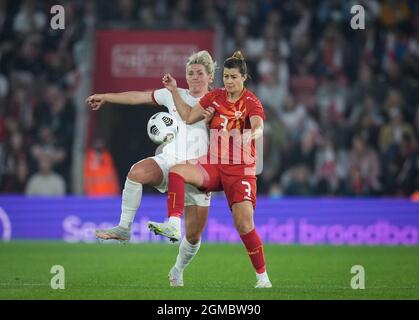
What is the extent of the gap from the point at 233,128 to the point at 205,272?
255 cm

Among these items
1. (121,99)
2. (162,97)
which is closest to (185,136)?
(162,97)

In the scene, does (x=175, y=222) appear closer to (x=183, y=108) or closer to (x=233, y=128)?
(x=233, y=128)

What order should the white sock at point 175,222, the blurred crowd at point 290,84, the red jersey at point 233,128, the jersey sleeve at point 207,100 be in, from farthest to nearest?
the blurred crowd at point 290,84, the jersey sleeve at point 207,100, the red jersey at point 233,128, the white sock at point 175,222

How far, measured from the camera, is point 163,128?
10.1 m

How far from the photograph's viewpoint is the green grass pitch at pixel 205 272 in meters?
9.27

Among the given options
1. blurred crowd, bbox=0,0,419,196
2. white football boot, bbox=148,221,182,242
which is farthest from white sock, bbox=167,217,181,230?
blurred crowd, bbox=0,0,419,196

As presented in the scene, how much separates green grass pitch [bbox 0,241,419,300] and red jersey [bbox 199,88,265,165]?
1255mm

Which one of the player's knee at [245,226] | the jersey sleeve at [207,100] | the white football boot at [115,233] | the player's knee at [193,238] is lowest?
the player's knee at [193,238]

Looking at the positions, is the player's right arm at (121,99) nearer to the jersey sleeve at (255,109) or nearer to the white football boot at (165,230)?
the jersey sleeve at (255,109)

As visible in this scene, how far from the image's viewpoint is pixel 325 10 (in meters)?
20.8

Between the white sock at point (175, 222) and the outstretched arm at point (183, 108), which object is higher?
the outstretched arm at point (183, 108)

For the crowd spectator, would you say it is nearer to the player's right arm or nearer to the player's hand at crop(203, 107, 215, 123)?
the player's right arm

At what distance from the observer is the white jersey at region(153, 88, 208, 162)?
10.1m

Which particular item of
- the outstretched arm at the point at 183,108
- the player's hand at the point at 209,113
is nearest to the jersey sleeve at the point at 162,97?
the outstretched arm at the point at 183,108
